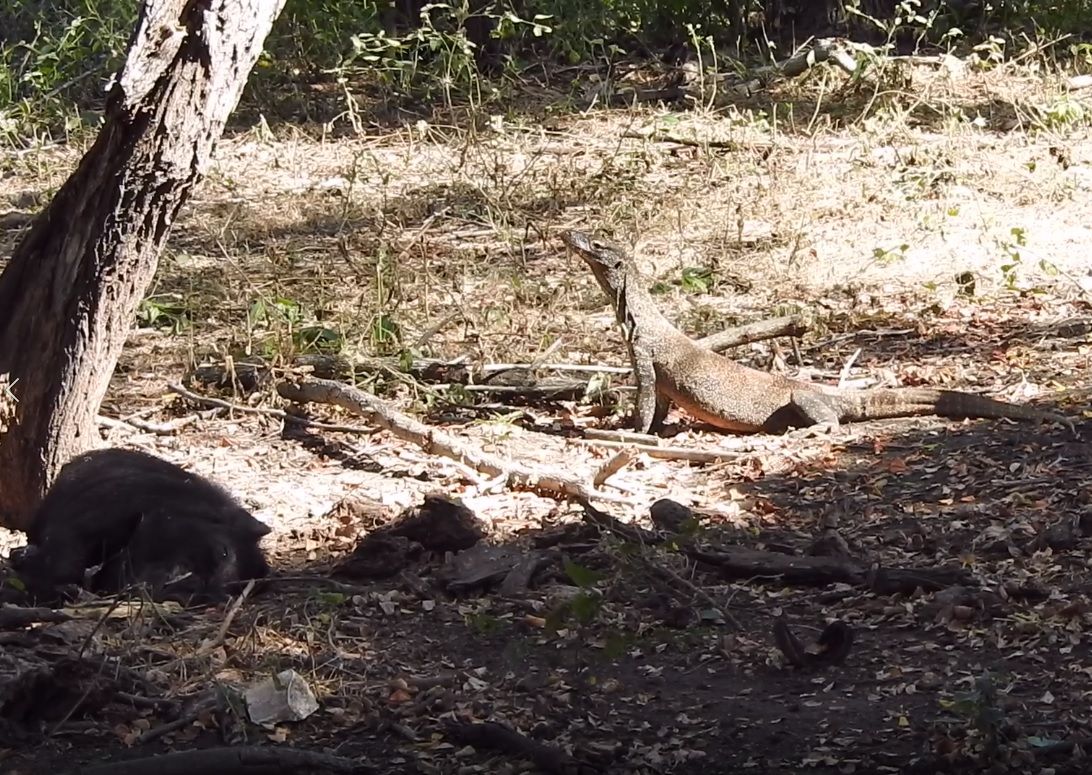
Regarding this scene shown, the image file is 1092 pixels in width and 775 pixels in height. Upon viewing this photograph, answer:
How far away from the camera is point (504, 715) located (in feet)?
12.4

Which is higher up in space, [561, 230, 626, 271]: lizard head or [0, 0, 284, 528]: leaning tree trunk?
[0, 0, 284, 528]: leaning tree trunk

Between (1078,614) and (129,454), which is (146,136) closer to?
(129,454)

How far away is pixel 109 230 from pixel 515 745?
287 cm

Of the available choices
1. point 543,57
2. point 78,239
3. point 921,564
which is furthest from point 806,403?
point 543,57

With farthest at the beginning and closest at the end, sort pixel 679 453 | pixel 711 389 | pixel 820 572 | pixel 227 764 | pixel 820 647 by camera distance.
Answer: pixel 711 389 → pixel 679 453 → pixel 820 572 → pixel 820 647 → pixel 227 764

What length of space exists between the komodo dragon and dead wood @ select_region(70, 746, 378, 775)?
355 centimetres

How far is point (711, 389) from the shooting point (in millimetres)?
6758

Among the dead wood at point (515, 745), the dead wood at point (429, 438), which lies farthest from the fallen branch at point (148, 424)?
the dead wood at point (515, 745)

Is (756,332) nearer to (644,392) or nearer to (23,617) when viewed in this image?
(644,392)

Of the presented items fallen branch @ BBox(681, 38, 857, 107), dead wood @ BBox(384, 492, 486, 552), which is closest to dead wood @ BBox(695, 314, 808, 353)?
dead wood @ BBox(384, 492, 486, 552)

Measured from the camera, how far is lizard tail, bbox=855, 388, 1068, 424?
6.14m

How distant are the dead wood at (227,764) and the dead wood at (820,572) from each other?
1.69 metres

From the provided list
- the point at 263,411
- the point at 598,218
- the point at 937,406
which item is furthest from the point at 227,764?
the point at 598,218

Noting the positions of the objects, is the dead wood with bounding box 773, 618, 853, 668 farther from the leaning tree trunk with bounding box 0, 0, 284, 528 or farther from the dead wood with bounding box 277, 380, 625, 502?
the leaning tree trunk with bounding box 0, 0, 284, 528
